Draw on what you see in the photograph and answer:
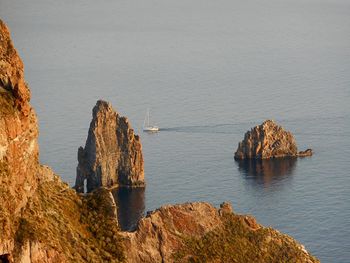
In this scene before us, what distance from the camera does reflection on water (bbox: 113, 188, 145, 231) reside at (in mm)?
167250

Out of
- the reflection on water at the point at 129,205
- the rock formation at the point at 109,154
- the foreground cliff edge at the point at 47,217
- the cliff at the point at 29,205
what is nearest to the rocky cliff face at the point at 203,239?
the foreground cliff edge at the point at 47,217

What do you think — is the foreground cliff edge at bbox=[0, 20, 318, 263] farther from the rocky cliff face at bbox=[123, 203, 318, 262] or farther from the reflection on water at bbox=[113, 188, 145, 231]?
the reflection on water at bbox=[113, 188, 145, 231]

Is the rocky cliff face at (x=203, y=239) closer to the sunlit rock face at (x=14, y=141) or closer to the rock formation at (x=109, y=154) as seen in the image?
the sunlit rock face at (x=14, y=141)

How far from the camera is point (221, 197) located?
183375 mm

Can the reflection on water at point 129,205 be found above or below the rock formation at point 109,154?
below

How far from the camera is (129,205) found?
178 metres

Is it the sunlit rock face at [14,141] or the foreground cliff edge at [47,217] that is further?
the foreground cliff edge at [47,217]

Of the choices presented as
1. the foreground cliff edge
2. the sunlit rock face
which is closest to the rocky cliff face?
the foreground cliff edge

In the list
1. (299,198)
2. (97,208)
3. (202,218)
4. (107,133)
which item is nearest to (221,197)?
(299,198)

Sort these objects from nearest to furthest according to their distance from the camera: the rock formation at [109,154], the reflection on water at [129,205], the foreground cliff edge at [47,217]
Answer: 1. the foreground cliff edge at [47,217]
2. the reflection on water at [129,205]
3. the rock formation at [109,154]

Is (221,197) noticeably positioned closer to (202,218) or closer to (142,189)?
(142,189)

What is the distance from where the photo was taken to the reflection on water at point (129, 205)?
167250mm

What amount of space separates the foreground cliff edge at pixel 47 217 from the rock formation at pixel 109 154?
111 m

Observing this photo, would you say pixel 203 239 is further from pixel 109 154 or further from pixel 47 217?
pixel 109 154
